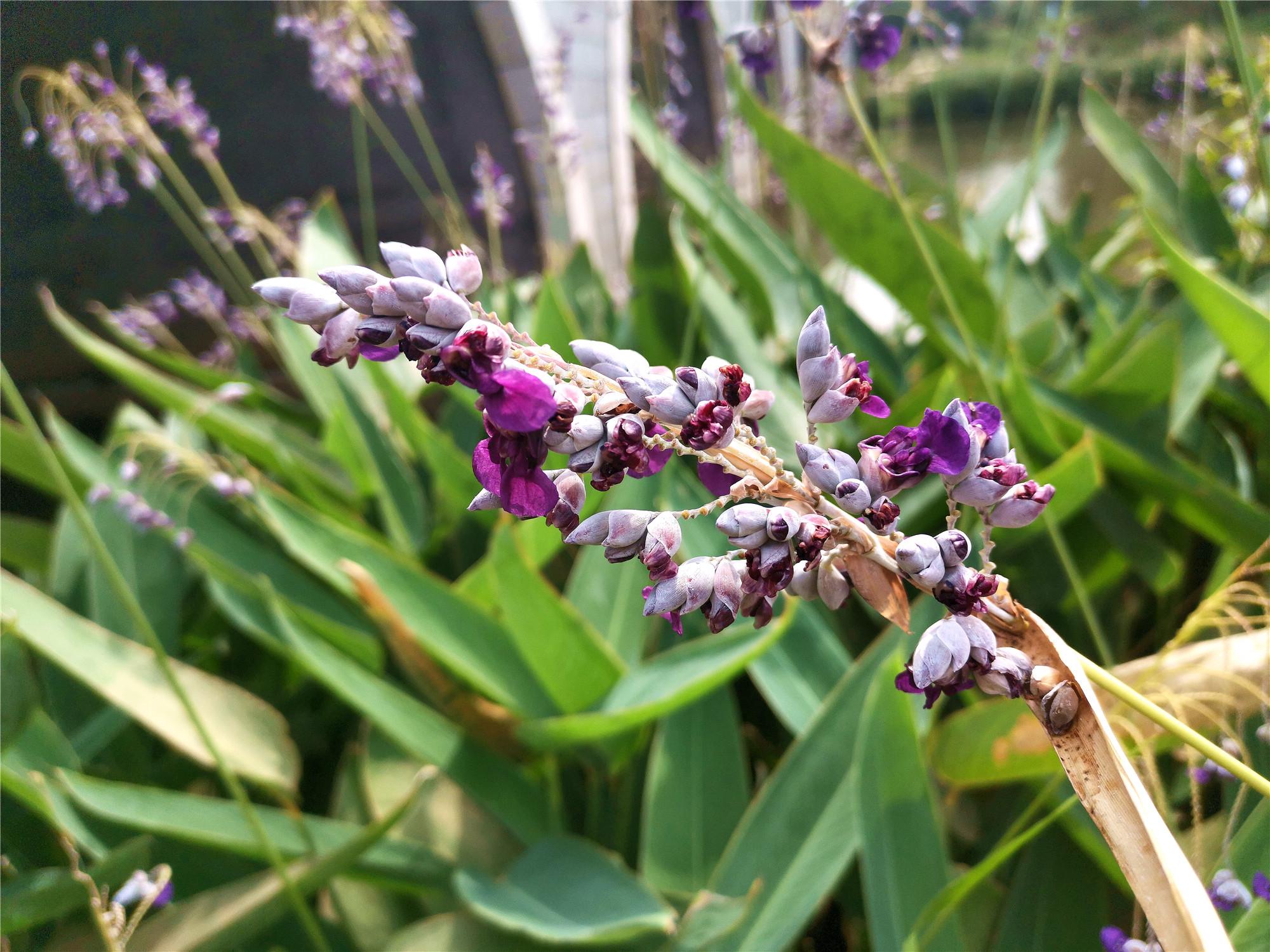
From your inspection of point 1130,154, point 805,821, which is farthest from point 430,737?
point 1130,154

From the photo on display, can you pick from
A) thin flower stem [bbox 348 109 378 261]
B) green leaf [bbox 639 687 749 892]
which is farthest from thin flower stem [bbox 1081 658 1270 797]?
thin flower stem [bbox 348 109 378 261]

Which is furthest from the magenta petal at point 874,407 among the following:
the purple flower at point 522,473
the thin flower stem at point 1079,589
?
the thin flower stem at point 1079,589

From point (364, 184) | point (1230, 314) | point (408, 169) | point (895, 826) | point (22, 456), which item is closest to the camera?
point (895, 826)

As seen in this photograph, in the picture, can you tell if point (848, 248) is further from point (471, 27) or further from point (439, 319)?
point (471, 27)

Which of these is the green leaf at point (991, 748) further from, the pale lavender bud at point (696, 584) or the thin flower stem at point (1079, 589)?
the pale lavender bud at point (696, 584)

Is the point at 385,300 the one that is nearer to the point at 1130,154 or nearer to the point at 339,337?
the point at 339,337

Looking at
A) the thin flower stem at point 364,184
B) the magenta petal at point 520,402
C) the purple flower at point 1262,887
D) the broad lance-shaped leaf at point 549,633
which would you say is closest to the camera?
the magenta petal at point 520,402

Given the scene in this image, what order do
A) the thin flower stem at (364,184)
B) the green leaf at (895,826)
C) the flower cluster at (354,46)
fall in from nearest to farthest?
the green leaf at (895,826) < the flower cluster at (354,46) < the thin flower stem at (364,184)
